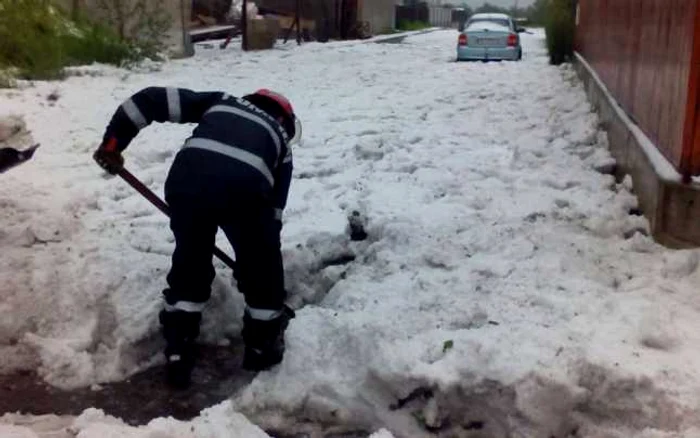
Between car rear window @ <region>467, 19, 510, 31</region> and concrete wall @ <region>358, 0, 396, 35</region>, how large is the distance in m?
10.5

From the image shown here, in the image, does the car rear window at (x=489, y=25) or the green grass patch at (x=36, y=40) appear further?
the car rear window at (x=489, y=25)

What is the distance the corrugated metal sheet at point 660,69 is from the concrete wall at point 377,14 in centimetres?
2412

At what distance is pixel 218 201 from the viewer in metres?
4.12

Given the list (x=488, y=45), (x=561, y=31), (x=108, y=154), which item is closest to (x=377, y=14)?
(x=488, y=45)

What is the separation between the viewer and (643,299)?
4426mm

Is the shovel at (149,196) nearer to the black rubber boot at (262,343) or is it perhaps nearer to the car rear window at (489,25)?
A: the black rubber boot at (262,343)

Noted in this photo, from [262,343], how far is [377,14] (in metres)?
32.6

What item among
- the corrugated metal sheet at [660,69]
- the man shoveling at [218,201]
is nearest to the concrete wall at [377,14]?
the corrugated metal sheet at [660,69]

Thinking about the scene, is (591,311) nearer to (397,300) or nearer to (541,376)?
(541,376)

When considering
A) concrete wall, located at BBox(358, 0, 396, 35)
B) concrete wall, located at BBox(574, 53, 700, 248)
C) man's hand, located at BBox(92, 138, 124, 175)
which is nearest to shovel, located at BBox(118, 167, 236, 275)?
man's hand, located at BBox(92, 138, 124, 175)

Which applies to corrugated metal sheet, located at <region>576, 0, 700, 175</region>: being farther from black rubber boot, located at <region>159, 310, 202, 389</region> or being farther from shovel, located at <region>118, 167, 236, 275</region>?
black rubber boot, located at <region>159, 310, 202, 389</region>

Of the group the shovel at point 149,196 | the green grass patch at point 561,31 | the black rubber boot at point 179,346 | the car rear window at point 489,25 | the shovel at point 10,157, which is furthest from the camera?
the car rear window at point 489,25

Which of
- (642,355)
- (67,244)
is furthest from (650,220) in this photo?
(67,244)

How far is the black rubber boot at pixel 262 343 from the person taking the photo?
434 cm
